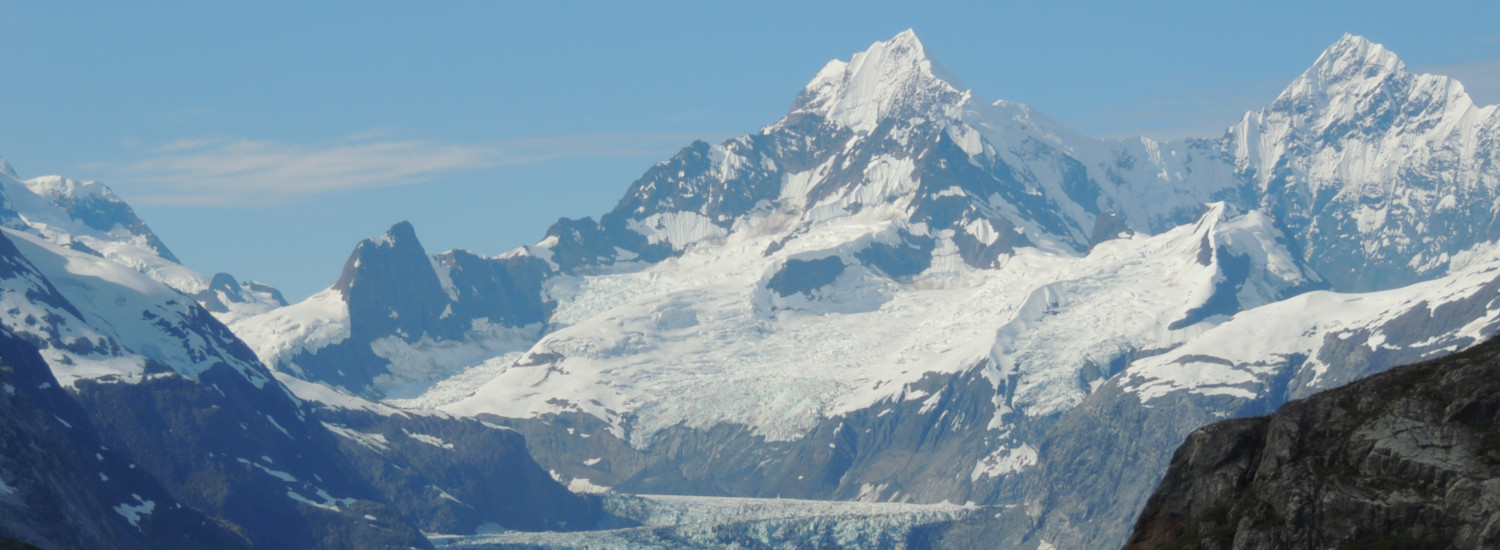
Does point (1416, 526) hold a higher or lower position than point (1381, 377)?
lower

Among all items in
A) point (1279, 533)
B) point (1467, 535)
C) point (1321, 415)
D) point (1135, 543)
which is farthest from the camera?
point (1135, 543)

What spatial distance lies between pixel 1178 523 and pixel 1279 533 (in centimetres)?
1350

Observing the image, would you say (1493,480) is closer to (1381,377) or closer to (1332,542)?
(1332,542)

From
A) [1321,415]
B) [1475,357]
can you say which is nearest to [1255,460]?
[1321,415]

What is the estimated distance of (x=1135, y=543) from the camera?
11375 cm

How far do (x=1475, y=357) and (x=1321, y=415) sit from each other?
25.6 ft

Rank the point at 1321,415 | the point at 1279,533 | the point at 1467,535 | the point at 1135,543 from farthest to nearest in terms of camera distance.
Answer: the point at 1135,543
the point at 1321,415
the point at 1279,533
the point at 1467,535

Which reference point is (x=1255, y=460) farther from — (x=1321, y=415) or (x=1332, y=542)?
(x=1332, y=542)

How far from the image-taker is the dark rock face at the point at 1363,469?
304 ft

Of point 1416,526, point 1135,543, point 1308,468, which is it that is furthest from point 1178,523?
point 1416,526

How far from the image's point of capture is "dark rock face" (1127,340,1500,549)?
92.6m

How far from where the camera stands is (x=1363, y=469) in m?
97.7

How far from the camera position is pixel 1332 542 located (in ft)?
313

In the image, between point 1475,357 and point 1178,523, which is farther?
point 1178,523
